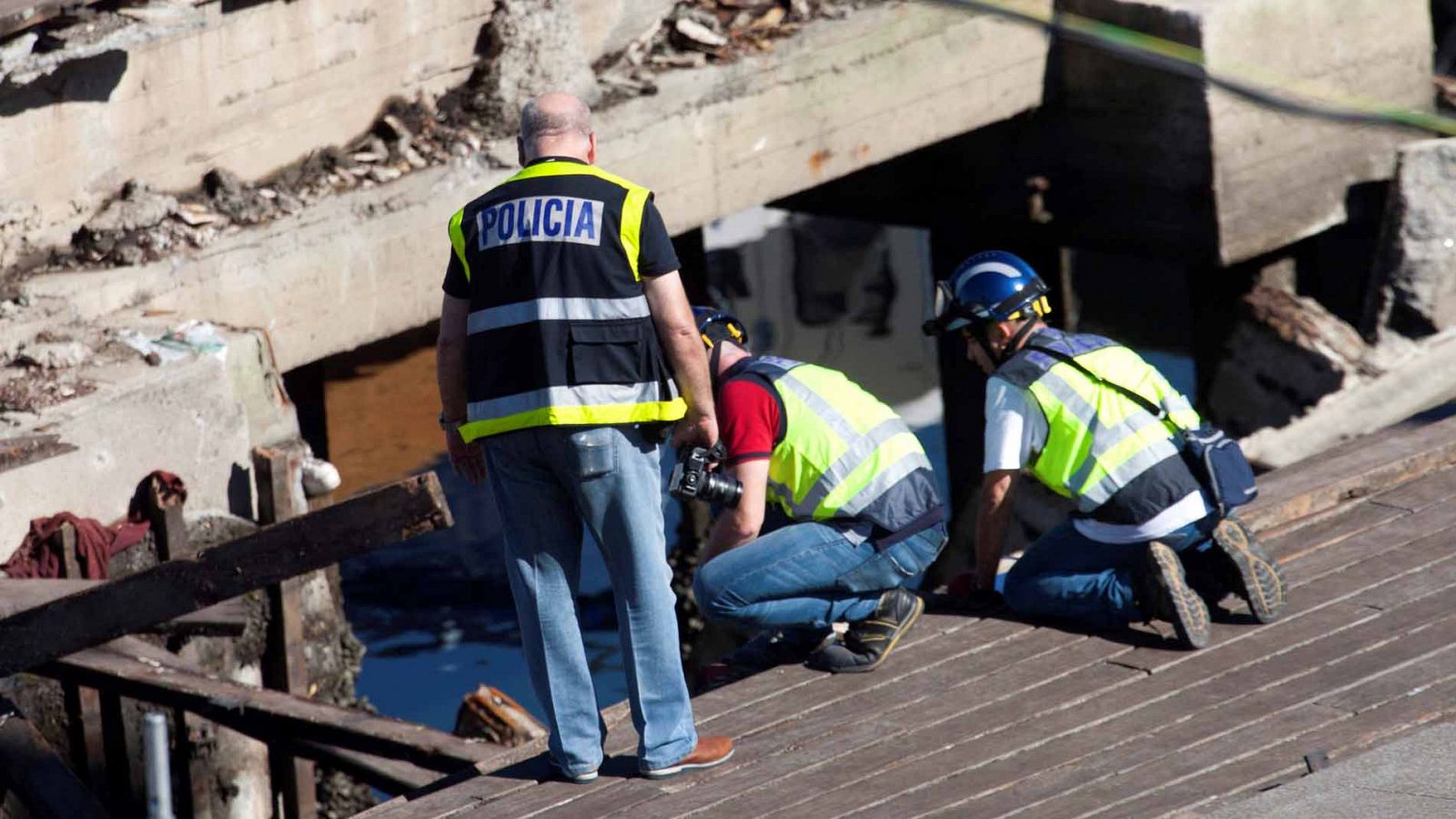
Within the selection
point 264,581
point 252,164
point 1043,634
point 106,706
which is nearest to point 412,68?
point 252,164

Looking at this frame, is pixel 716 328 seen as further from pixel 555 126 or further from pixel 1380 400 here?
pixel 1380 400

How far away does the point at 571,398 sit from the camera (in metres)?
4.73

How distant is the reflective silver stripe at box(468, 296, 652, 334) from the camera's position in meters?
4.69

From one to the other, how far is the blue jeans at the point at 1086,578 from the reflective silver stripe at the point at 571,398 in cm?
178

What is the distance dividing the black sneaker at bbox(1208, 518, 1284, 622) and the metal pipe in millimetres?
3087

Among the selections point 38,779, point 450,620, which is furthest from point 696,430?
point 450,620

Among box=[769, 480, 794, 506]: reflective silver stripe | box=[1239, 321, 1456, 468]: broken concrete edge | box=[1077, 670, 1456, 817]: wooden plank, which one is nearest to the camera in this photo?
box=[1077, 670, 1456, 817]: wooden plank

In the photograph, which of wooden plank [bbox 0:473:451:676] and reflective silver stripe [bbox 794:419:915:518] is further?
reflective silver stripe [bbox 794:419:915:518]

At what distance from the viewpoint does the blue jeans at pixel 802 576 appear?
5.80 metres

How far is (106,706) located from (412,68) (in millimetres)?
3401

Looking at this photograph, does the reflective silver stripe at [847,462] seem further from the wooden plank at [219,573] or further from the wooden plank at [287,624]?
the wooden plank at [287,624]

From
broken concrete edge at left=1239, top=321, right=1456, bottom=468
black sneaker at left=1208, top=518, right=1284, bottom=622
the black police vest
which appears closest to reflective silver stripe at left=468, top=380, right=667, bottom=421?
the black police vest

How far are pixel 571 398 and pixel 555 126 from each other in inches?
26.3

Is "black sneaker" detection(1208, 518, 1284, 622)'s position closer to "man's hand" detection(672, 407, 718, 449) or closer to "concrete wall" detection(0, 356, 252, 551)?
"man's hand" detection(672, 407, 718, 449)
